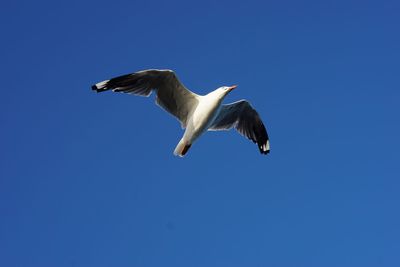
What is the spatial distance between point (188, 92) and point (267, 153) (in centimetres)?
359

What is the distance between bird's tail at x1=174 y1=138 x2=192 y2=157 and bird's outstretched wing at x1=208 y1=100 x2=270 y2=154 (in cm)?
154

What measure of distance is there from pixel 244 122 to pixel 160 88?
2.96m

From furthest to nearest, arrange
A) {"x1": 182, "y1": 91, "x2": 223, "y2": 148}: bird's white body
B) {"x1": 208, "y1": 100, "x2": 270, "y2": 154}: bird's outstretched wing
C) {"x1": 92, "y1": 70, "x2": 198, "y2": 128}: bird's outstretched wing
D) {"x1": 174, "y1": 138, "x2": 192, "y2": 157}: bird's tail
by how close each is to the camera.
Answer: {"x1": 208, "y1": 100, "x2": 270, "y2": 154}: bird's outstretched wing < {"x1": 174, "y1": 138, "x2": 192, "y2": 157}: bird's tail < {"x1": 182, "y1": 91, "x2": 223, "y2": 148}: bird's white body < {"x1": 92, "y1": 70, "x2": 198, "y2": 128}: bird's outstretched wing

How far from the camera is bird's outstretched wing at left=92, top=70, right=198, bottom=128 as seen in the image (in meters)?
14.3

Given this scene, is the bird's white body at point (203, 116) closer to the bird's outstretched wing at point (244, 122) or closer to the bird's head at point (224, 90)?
the bird's head at point (224, 90)

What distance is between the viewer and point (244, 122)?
16531mm

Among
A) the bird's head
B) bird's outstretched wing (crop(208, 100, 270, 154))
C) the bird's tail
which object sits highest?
the bird's head

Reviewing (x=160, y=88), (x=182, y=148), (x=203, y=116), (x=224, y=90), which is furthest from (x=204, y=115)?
(x=160, y=88)

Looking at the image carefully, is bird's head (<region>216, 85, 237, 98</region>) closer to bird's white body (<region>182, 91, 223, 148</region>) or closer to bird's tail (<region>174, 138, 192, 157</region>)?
bird's white body (<region>182, 91, 223, 148</region>)

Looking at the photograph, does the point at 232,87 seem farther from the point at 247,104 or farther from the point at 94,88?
the point at 94,88

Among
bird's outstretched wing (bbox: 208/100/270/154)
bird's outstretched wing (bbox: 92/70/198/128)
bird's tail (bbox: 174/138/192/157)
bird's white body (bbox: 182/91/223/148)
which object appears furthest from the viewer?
bird's outstretched wing (bbox: 208/100/270/154)

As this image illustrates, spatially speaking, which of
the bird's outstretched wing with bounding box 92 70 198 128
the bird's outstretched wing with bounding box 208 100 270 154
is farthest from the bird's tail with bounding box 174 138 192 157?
the bird's outstretched wing with bounding box 208 100 270 154

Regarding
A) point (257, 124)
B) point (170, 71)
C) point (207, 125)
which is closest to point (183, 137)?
point (207, 125)

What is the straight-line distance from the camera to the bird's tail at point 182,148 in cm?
1463
